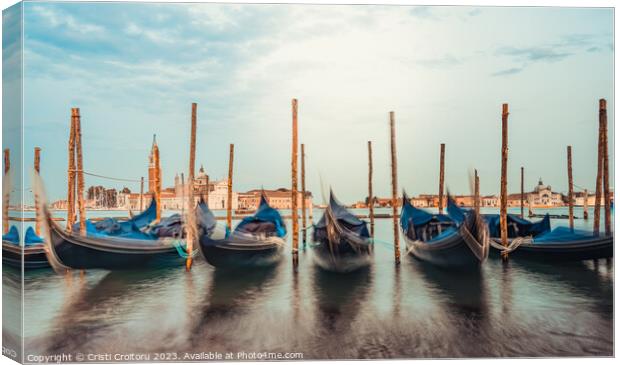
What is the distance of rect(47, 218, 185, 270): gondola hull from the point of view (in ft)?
15.1

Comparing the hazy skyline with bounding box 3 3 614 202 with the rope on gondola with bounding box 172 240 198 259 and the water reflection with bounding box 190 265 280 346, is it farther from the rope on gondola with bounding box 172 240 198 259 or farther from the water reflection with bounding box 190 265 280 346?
the rope on gondola with bounding box 172 240 198 259

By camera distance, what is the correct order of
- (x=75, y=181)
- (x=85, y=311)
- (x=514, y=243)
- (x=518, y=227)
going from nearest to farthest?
(x=85, y=311) → (x=75, y=181) → (x=514, y=243) → (x=518, y=227)

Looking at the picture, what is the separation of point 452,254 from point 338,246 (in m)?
1.37

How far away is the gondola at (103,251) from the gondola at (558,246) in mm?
3868

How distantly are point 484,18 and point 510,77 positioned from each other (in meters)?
0.53

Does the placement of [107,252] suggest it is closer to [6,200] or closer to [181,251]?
[181,251]

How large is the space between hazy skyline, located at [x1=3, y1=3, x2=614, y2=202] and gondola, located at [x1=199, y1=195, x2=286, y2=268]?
6.02ft

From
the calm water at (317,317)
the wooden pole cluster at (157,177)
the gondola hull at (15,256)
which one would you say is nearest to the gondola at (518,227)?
the calm water at (317,317)

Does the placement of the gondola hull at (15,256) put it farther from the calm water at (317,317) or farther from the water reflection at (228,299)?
the water reflection at (228,299)

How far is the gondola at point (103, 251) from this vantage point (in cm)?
449

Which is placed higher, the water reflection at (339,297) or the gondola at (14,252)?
the gondola at (14,252)

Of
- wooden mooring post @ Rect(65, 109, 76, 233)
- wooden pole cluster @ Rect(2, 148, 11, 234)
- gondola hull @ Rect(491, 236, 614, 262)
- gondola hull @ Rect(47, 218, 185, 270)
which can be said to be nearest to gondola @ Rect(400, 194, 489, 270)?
gondola hull @ Rect(491, 236, 614, 262)

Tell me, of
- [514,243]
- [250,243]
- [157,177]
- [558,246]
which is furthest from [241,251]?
[558,246]

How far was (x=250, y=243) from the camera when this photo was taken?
21.8ft
